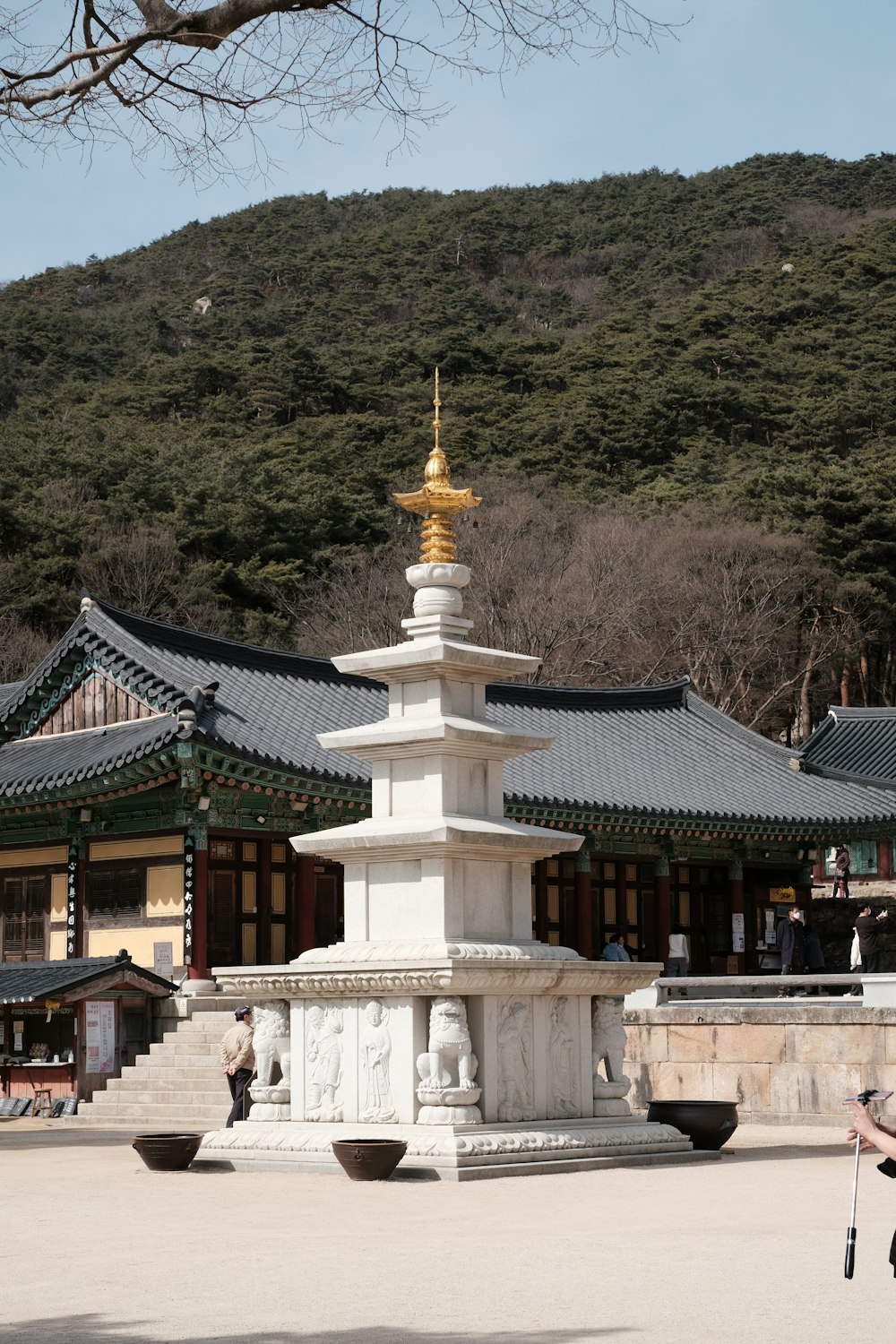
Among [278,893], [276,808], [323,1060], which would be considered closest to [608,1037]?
[323,1060]

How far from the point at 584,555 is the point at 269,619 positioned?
1098 cm

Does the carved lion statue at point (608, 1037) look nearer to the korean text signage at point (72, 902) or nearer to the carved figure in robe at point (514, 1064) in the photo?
the carved figure in robe at point (514, 1064)

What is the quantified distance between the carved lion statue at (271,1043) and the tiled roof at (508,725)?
880 cm

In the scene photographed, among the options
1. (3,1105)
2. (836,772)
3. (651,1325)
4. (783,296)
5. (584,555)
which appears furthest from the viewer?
(783,296)

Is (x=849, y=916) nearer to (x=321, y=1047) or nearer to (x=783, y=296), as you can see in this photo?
(x=321, y=1047)

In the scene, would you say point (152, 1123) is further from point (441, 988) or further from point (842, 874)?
point (842, 874)

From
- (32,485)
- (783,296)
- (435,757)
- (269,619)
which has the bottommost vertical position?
(435,757)

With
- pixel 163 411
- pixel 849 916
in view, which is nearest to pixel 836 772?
pixel 849 916

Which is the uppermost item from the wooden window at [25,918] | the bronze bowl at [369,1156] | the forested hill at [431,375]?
the forested hill at [431,375]

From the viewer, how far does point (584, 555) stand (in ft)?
172

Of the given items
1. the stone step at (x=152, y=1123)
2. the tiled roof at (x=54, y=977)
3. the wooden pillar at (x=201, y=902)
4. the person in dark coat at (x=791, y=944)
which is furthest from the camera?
the person in dark coat at (x=791, y=944)

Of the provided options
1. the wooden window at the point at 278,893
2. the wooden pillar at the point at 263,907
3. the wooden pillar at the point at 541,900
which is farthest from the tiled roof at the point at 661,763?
the wooden pillar at the point at 263,907

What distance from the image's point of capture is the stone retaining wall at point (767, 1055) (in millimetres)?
19859

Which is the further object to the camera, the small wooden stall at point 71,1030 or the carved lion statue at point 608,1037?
the small wooden stall at point 71,1030
